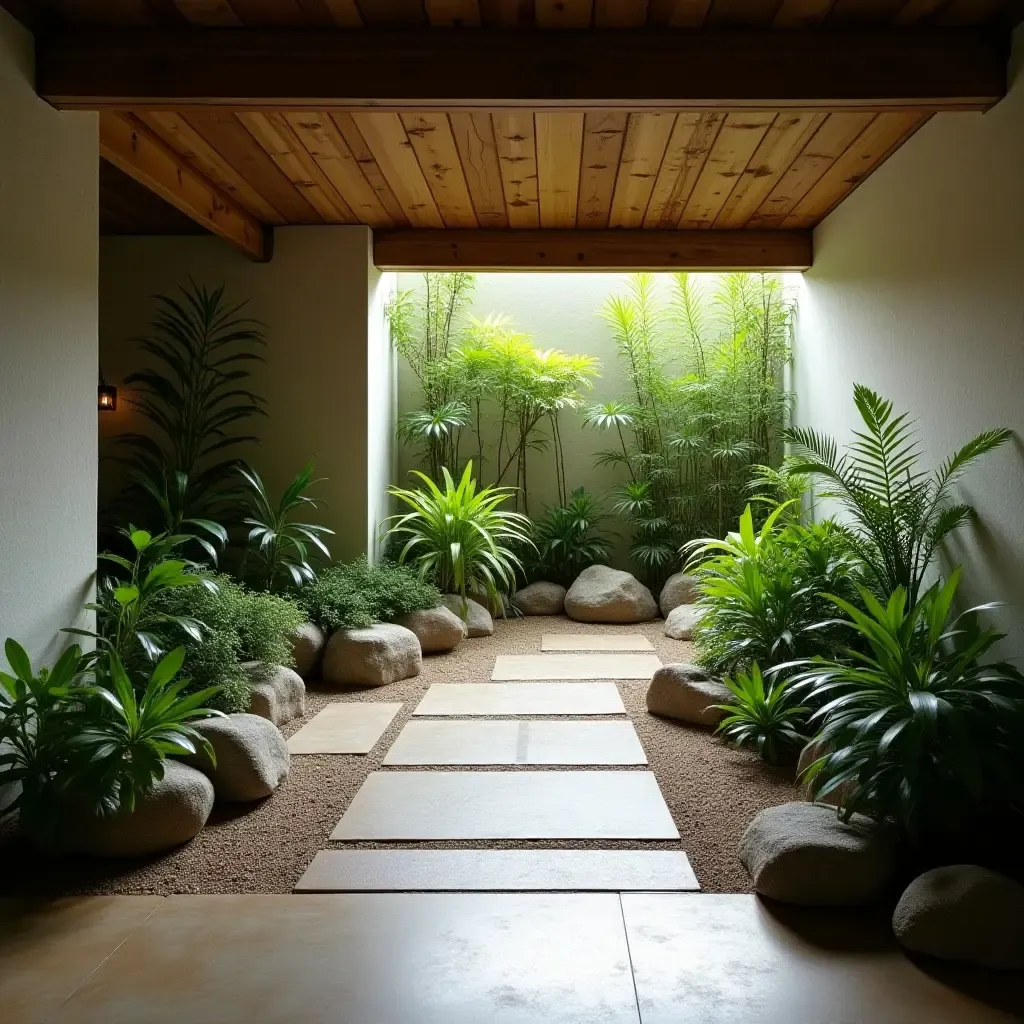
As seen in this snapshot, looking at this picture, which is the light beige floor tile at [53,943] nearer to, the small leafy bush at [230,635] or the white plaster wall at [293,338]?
the small leafy bush at [230,635]

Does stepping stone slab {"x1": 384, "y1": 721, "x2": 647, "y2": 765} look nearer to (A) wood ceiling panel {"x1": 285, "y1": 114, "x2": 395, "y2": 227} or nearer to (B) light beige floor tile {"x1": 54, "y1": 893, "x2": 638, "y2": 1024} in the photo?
(B) light beige floor tile {"x1": 54, "y1": 893, "x2": 638, "y2": 1024}

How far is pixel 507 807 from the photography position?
3.31m

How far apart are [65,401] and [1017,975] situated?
3383 mm

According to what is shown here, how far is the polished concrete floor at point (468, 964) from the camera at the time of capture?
6.74ft

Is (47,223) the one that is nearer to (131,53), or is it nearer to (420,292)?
(131,53)

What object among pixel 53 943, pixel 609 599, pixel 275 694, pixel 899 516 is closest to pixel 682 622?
pixel 609 599

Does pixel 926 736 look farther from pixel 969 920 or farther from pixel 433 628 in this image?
pixel 433 628

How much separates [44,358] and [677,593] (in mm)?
5060

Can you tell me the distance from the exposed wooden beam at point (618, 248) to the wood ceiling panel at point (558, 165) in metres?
0.19

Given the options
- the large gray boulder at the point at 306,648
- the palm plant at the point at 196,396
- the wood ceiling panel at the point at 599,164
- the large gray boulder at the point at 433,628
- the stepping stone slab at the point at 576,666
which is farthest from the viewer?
the large gray boulder at the point at 433,628

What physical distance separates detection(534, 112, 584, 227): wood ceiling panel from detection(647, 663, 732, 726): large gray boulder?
8.51 ft

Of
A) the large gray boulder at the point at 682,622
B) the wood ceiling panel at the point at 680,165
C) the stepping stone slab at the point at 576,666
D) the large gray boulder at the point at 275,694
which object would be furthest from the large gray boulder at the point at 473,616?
the wood ceiling panel at the point at 680,165

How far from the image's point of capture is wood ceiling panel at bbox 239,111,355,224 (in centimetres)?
429

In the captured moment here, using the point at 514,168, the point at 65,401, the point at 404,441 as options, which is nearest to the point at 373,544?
the point at 404,441
